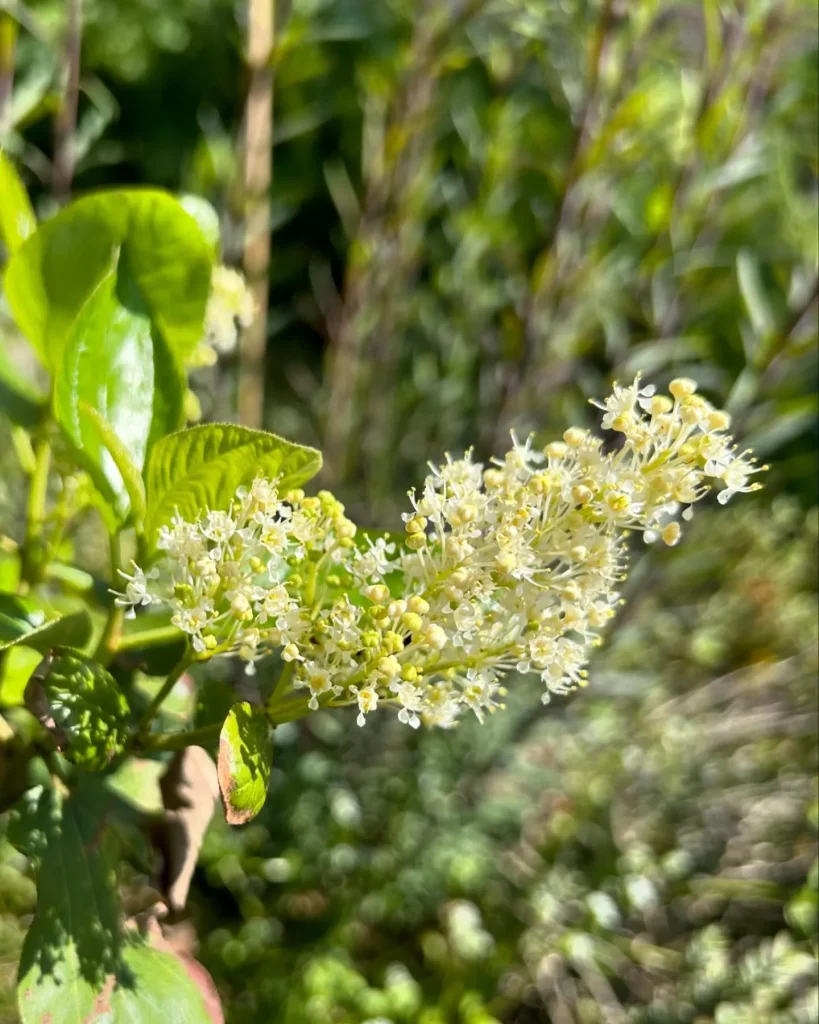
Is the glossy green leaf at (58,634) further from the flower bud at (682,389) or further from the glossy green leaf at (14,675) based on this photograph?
the flower bud at (682,389)

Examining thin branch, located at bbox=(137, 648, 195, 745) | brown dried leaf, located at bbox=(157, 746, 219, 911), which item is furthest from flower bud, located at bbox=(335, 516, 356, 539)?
brown dried leaf, located at bbox=(157, 746, 219, 911)

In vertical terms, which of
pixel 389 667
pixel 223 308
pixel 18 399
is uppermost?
pixel 223 308

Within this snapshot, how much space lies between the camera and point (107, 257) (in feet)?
1.66

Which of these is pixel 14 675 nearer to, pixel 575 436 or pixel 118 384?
pixel 118 384

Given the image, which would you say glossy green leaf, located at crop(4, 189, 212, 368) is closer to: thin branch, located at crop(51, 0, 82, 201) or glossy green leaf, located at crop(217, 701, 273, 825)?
glossy green leaf, located at crop(217, 701, 273, 825)

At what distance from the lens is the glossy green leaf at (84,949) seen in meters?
0.43

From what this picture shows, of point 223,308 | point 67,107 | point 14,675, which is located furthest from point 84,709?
point 67,107

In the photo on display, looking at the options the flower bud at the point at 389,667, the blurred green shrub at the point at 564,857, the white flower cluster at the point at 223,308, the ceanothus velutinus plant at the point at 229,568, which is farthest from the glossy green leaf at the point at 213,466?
the blurred green shrub at the point at 564,857

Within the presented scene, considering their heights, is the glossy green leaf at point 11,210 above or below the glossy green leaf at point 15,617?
above

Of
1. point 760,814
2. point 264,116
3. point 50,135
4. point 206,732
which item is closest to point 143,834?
point 206,732

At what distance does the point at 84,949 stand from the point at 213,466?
0.91 feet

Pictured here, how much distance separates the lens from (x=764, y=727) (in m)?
1.34

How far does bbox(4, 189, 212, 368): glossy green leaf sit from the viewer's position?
494 millimetres

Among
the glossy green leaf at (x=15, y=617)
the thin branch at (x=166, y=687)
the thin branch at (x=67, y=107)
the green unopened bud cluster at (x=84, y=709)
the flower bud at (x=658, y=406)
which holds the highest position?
the thin branch at (x=67, y=107)
